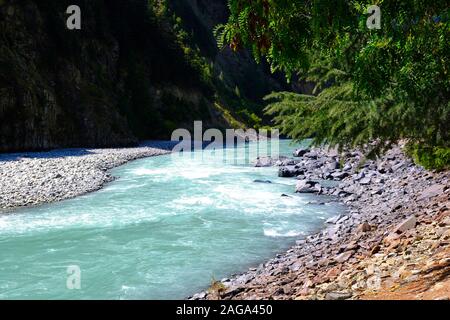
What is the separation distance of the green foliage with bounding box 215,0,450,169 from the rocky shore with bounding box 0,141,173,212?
13.5 metres

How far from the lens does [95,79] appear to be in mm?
47344

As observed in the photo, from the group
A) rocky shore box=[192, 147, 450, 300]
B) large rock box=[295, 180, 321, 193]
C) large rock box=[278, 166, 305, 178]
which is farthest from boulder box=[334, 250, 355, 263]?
large rock box=[278, 166, 305, 178]

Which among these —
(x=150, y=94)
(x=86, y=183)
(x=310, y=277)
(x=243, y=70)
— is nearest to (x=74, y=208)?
(x=86, y=183)

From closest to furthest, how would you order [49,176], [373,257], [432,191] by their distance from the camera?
[373,257], [432,191], [49,176]

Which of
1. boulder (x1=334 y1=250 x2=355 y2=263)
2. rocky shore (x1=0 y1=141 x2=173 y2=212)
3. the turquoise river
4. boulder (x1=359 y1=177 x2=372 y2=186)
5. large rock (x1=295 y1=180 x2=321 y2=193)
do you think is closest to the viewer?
boulder (x1=334 y1=250 x2=355 y2=263)

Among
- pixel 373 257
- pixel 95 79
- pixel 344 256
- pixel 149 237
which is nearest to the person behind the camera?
pixel 373 257

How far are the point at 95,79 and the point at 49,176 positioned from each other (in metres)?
27.9

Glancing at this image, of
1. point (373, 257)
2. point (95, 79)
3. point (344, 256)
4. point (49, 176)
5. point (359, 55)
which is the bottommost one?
point (344, 256)

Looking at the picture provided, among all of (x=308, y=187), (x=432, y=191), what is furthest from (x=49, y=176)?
(x=432, y=191)

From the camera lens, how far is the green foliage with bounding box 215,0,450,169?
4816 mm

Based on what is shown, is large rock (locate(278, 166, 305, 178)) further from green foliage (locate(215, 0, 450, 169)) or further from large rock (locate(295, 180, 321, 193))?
green foliage (locate(215, 0, 450, 169))

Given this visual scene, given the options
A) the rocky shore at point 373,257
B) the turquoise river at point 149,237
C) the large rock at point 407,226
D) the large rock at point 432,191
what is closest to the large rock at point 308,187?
the turquoise river at point 149,237

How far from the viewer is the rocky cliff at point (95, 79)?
34000mm

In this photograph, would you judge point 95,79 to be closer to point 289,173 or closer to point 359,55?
point 289,173
